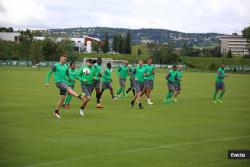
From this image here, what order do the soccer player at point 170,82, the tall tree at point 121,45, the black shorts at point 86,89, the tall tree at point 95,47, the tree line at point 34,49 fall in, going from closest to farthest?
1. the black shorts at point 86,89
2. the soccer player at point 170,82
3. the tree line at point 34,49
4. the tall tree at point 121,45
5. the tall tree at point 95,47

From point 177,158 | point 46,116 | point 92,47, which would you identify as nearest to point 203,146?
point 177,158

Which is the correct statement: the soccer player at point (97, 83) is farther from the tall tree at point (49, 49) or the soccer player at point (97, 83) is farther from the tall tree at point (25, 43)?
the tall tree at point (49, 49)

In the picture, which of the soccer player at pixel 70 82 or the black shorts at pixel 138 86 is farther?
the black shorts at pixel 138 86

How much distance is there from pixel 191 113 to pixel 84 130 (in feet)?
24.3

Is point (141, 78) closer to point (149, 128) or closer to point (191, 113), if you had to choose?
point (191, 113)

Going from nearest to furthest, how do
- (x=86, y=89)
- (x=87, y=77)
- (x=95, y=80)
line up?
(x=86, y=89) → (x=87, y=77) → (x=95, y=80)

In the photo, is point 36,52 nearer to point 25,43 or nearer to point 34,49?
point 34,49

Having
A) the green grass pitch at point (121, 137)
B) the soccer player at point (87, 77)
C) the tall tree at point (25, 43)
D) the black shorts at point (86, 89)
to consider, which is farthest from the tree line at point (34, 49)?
the green grass pitch at point (121, 137)

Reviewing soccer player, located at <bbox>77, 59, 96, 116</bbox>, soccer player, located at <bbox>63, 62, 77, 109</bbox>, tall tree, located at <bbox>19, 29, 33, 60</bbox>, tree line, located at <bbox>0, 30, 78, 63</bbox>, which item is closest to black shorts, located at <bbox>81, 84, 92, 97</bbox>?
soccer player, located at <bbox>77, 59, 96, 116</bbox>

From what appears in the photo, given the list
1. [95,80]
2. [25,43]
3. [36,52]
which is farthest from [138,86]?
[25,43]

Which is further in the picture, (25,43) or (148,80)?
(25,43)

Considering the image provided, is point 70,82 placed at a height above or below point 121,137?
above

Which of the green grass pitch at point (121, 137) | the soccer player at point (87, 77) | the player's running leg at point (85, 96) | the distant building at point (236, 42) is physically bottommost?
the green grass pitch at point (121, 137)

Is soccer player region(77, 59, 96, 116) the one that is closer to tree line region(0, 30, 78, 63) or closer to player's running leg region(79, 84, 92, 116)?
player's running leg region(79, 84, 92, 116)
